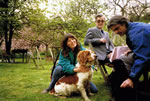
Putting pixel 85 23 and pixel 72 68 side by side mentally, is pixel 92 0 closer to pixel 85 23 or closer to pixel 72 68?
pixel 85 23

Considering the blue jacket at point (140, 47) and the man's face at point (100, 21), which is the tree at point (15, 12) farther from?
the blue jacket at point (140, 47)

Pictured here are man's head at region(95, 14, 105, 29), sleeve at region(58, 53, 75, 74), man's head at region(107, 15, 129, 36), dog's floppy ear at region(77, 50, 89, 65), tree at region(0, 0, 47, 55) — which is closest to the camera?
man's head at region(107, 15, 129, 36)

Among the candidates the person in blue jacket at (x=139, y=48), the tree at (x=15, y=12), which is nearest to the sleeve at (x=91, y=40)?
the person in blue jacket at (x=139, y=48)

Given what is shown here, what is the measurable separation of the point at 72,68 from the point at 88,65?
43 cm

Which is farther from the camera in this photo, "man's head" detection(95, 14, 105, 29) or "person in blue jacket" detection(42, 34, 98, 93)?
"man's head" detection(95, 14, 105, 29)

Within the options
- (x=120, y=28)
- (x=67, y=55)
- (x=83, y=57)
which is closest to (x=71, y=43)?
(x=67, y=55)

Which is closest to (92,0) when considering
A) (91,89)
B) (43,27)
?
(43,27)

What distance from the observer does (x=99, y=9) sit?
21.7m

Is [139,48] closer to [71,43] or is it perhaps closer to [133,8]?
[71,43]

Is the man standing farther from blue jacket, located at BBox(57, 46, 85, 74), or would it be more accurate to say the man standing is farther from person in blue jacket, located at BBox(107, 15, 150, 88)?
person in blue jacket, located at BBox(107, 15, 150, 88)

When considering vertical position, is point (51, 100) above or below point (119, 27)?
below

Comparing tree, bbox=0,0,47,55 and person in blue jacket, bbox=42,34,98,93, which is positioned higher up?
tree, bbox=0,0,47,55

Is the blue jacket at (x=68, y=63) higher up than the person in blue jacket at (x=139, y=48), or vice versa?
the person in blue jacket at (x=139, y=48)

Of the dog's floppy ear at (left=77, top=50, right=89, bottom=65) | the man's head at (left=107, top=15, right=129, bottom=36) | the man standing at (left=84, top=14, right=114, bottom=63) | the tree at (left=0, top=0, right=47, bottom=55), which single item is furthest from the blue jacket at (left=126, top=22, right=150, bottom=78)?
the tree at (left=0, top=0, right=47, bottom=55)
